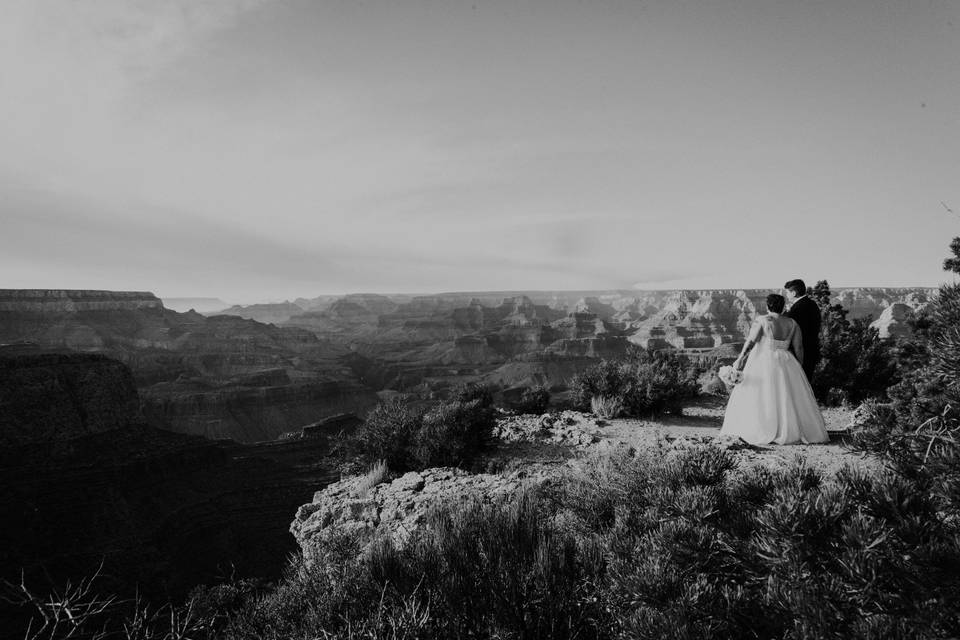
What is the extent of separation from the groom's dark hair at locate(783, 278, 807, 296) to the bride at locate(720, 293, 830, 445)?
560 mm

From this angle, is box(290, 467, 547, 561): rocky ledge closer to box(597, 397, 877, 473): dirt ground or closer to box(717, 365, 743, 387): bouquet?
box(597, 397, 877, 473): dirt ground

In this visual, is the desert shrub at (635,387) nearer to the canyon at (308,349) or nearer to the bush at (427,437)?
the bush at (427,437)

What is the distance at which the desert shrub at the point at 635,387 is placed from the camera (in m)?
9.74

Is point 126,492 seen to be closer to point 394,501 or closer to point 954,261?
point 394,501

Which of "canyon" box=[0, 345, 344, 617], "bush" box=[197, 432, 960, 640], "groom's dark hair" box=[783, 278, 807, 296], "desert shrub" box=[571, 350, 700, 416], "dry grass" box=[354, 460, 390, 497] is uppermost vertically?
"groom's dark hair" box=[783, 278, 807, 296]

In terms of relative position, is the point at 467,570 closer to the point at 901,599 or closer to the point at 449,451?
the point at 901,599

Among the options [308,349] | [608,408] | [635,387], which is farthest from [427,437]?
[308,349]

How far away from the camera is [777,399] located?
655 cm

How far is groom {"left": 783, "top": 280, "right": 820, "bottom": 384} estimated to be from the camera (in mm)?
7039

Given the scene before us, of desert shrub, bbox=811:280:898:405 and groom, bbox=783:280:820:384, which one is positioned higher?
groom, bbox=783:280:820:384

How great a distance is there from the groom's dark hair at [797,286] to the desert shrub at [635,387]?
346 centimetres

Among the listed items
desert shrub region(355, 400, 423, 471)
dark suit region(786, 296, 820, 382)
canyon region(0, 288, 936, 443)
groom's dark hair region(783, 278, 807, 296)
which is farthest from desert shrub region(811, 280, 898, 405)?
Answer: canyon region(0, 288, 936, 443)

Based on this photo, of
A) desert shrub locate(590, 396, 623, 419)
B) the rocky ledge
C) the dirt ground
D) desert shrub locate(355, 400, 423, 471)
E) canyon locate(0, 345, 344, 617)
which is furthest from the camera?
canyon locate(0, 345, 344, 617)

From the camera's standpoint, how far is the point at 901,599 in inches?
61.4
